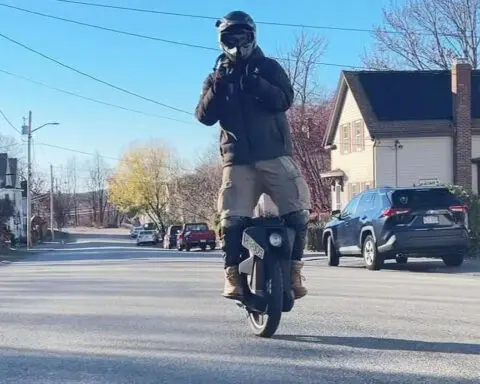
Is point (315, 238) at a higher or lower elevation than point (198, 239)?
higher

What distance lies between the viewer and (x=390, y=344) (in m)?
5.57

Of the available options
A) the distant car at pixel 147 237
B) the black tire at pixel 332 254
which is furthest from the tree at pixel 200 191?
the black tire at pixel 332 254

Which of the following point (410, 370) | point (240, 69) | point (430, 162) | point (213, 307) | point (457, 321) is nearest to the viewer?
point (410, 370)

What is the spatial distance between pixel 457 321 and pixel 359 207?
9.81m

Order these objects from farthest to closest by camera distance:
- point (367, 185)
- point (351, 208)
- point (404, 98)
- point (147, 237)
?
point (147, 237)
point (367, 185)
point (404, 98)
point (351, 208)

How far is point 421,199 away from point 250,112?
9775mm

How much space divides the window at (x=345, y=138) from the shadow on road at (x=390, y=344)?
30.9 meters

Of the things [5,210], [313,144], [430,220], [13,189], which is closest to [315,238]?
[430,220]

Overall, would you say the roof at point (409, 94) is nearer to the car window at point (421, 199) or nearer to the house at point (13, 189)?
the car window at point (421, 199)

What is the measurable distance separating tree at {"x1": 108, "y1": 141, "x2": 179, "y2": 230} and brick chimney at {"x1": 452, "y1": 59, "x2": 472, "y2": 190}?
40277 mm

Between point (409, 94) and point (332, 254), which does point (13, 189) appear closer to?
point (409, 94)

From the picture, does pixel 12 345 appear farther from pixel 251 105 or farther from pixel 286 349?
pixel 251 105

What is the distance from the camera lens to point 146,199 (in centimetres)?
7294

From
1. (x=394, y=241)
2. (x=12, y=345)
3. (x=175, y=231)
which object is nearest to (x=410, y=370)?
(x=12, y=345)
